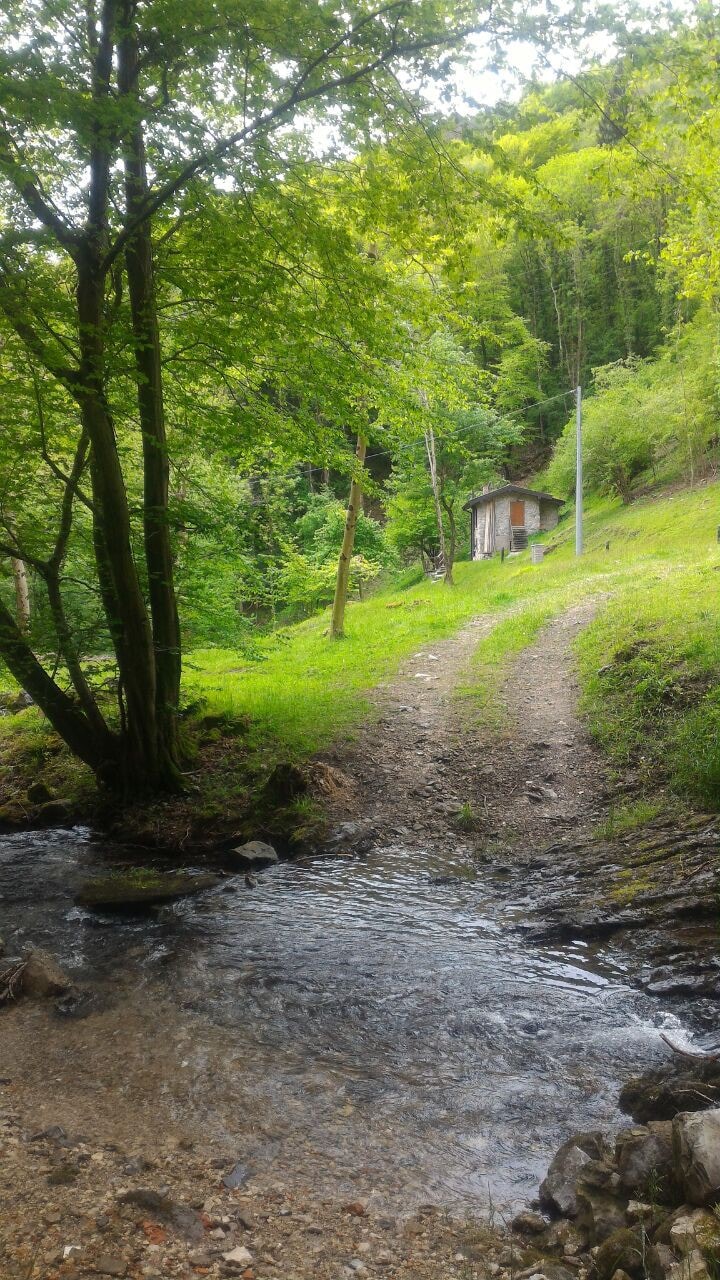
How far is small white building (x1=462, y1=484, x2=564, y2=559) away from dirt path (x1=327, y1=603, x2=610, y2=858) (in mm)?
32219

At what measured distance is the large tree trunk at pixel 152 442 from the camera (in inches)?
319

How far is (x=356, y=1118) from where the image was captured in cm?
407

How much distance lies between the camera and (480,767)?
394 inches

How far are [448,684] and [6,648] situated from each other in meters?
7.79

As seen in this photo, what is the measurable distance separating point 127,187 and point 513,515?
127ft

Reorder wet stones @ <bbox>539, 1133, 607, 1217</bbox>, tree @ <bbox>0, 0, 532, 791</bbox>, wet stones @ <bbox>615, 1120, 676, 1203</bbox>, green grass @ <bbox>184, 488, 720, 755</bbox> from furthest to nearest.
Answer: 1. green grass @ <bbox>184, 488, 720, 755</bbox>
2. tree @ <bbox>0, 0, 532, 791</bbox>
3. wet stones @ <bbox>539, 1133, 607, 1217</bbox>
4. wet stones @ <bbox>615, 1120, 676, 1203</bbox>

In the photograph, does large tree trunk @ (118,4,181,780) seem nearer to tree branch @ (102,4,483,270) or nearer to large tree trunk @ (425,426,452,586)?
tree branch @ (102,4,483,270)

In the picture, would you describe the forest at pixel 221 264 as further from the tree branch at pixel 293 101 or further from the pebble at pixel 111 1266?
the pebble at pixel 111 1266

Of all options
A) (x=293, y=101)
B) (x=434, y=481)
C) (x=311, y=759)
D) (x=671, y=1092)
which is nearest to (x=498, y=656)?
(x=311, y=759)

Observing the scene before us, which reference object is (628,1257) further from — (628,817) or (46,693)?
(46,693)

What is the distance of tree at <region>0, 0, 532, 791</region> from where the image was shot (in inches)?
264

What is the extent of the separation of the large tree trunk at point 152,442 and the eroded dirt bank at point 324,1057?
103 inches

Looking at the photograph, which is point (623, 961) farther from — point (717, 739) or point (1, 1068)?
point (1, 1068)

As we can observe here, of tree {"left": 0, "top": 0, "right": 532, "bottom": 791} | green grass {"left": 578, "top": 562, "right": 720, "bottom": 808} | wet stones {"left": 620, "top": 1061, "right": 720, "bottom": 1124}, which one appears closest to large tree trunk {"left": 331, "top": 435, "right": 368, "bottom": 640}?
green grass {"left": 578, "top": 562, "right": 720, "bottom": 808}
